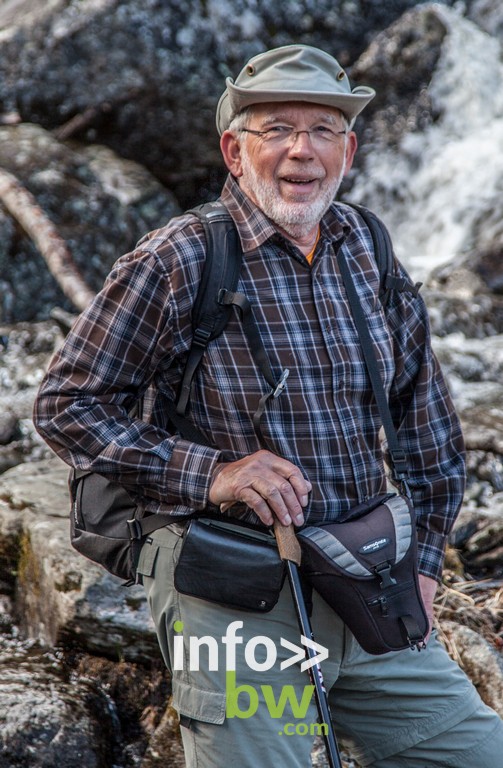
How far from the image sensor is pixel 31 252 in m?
9.01

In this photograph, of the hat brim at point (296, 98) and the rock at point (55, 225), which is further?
the rock at point (55, 225)

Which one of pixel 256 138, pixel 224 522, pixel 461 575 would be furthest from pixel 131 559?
pixel 461 575

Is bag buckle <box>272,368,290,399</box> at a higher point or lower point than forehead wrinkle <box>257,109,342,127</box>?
lower

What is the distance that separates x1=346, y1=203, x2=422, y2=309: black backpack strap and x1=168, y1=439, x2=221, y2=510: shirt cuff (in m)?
0.76

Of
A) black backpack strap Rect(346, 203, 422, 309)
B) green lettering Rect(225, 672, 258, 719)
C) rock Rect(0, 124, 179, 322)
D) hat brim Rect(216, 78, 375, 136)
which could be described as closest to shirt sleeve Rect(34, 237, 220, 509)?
green lettering Rect(225, 672, 258, 719)

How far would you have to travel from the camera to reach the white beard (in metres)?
2.60

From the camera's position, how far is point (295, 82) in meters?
2.57

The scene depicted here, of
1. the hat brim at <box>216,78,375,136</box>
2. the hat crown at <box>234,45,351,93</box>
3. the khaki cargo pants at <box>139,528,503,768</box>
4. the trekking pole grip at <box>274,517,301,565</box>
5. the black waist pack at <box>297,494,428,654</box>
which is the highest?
the hat crown at <box>234,45,351,93</box>

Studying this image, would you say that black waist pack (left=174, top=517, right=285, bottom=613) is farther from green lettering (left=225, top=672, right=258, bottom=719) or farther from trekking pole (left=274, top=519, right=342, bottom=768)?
green lettering (left=225, top=672, right=258, bottom=719)

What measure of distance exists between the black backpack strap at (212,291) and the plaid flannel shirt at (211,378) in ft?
0.08

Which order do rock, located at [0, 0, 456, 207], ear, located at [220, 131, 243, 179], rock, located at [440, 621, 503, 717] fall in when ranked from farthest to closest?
rock, located at [0, 0, 456, 207] → rock, located at [440, 621, 503, 717] → ear, located at [220, 131, 243, 179]

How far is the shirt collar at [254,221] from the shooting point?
256 centimetres

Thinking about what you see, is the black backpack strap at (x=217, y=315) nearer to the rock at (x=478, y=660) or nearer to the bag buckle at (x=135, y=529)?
the bag buckle at (x=135, y=529)

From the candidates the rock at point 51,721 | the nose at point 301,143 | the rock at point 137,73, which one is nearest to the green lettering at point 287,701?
the rock at point 51,721
